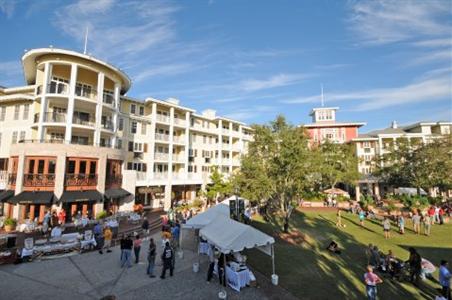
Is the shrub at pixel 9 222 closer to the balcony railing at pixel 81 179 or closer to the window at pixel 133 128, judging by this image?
the balcony railing at pixel 81 179

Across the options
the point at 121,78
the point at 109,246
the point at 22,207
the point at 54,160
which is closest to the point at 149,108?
the point at 121,78

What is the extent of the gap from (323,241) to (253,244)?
10.3m

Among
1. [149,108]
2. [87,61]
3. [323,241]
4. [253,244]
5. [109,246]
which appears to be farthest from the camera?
[149,108]

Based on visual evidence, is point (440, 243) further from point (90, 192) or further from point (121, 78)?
point (121, 78)

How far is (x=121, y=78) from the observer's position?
1145 inches

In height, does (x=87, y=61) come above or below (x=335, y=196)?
above

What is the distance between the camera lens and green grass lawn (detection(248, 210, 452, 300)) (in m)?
Result: 10.3

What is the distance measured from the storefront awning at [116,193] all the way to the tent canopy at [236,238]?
655 inches

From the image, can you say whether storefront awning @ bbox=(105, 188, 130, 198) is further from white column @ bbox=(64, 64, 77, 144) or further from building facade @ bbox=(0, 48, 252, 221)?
white column @ bbox=(64, 64, 77, 144)

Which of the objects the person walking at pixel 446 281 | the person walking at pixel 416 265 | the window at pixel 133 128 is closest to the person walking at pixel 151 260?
the person walking at pixel 416 265

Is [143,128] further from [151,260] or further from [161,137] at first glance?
[151,260]

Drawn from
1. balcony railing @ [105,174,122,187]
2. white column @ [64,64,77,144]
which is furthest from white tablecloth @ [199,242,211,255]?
white column @ [64,64,77,144]

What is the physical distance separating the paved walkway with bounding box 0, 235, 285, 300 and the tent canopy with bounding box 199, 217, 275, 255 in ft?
6.15

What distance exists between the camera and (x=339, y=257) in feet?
47.5
